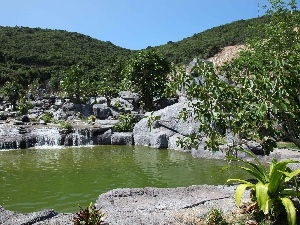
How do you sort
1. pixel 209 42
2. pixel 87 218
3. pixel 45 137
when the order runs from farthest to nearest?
pixel 209 42 → pixel 45 137 → pixel 87 218

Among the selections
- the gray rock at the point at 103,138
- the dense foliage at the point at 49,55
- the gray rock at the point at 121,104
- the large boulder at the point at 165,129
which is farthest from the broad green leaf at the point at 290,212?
the dense foliage at the point at 49,55

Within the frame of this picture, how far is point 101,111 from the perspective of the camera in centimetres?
4781

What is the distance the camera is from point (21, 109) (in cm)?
4569

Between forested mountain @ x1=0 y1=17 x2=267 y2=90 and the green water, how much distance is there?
54.1 m

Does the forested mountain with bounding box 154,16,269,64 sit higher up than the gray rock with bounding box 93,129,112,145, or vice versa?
the forested mountain with bounding box 154,16,269,64

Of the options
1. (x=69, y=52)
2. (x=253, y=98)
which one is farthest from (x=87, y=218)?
(x=69, y=52)

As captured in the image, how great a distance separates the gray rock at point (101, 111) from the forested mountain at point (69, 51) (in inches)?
1137

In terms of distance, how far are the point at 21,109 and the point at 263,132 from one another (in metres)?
43.3

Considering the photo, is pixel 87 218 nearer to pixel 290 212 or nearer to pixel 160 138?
pixel 290 212

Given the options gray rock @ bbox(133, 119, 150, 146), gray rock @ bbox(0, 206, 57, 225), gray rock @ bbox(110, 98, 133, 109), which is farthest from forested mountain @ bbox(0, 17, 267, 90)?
gray rock @ bbox(0, 206, 57, 225)

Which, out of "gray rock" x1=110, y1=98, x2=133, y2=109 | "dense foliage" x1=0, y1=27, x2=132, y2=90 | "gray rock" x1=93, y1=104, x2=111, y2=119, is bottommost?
"gray rock" x1=93, y1=104, x2=111, y2=119

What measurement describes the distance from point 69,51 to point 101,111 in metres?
72.0

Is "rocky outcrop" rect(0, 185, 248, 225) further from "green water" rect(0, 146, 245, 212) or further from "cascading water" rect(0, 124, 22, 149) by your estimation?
"cascading water" rect(0, 124, 22, 149)

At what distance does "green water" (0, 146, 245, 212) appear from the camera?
1341 cm
